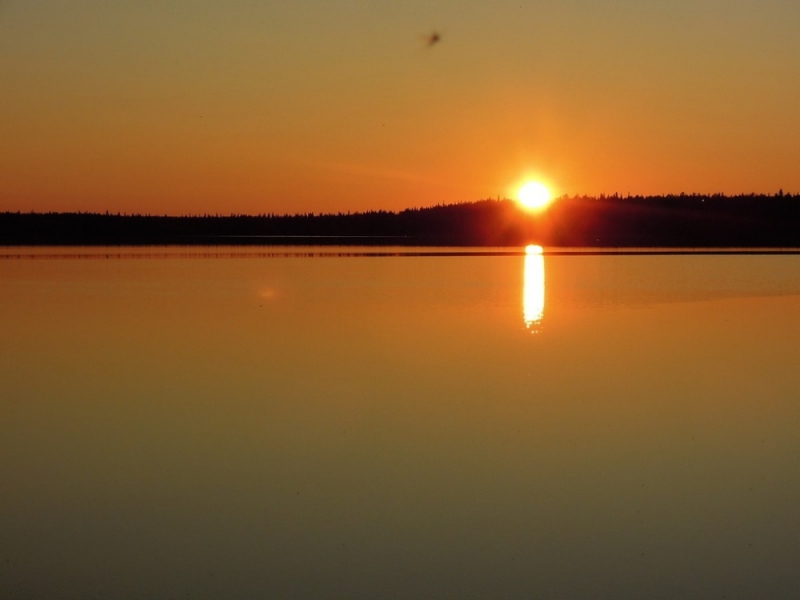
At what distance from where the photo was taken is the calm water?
4.69m

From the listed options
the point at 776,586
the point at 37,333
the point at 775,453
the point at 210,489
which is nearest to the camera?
the point at 776,586

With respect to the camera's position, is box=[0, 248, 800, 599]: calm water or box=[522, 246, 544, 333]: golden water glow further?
box=[522, 246, 544, 333]: golden water glow

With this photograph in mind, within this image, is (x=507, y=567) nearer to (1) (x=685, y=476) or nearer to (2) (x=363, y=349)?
(1) (x=685, y=476)

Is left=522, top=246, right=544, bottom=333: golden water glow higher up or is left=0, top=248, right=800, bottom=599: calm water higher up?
left=522, top=246, right=544, bottom=333: golden water glow

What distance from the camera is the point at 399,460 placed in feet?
21.3

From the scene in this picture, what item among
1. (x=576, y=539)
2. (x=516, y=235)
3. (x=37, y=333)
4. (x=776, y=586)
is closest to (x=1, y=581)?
(x=576, y=539)

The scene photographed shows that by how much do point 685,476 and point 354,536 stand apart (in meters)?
2.33

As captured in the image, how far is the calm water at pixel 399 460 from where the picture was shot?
4.69 meters

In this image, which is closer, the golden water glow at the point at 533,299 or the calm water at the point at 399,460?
the calm water at the point at 399,460

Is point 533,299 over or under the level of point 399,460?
over

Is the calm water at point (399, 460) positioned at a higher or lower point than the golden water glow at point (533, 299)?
lower

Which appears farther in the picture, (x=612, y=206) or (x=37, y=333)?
(x=612, y=206)

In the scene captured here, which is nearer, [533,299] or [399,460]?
[399,460]

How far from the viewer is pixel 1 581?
4.55 metres
